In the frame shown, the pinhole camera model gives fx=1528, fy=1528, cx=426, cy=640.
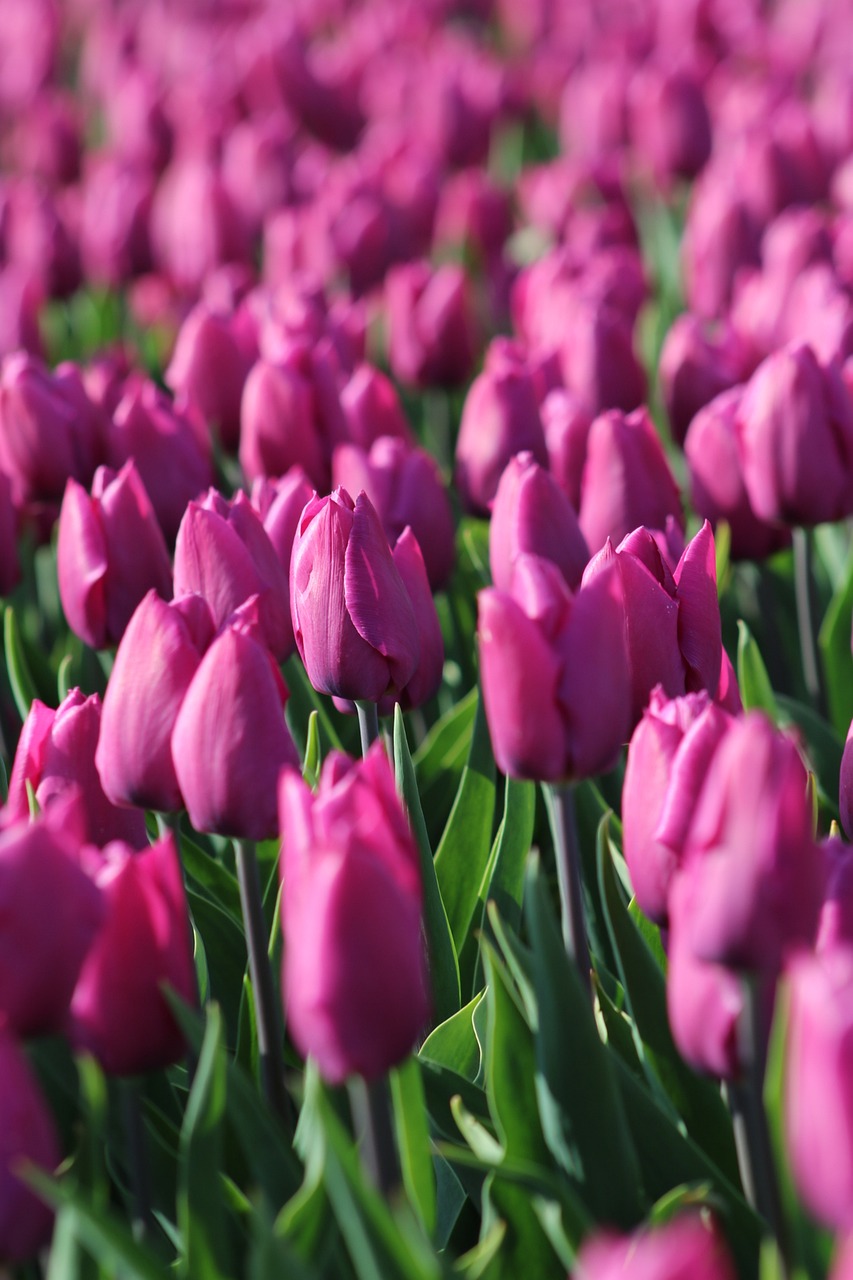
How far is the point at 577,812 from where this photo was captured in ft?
4.61

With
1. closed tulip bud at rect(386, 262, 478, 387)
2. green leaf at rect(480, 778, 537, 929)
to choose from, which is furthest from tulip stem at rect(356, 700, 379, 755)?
closed tulip bud at rect(386, 262, 478, 387)

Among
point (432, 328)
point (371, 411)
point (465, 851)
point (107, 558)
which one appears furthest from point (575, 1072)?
point (432, 328)

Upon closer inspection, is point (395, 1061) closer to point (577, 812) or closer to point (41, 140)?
point (577, 812)

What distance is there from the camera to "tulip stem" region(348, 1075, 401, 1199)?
821 mm

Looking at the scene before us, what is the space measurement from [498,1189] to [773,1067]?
0.20m

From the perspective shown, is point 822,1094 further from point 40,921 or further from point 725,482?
point 725,482

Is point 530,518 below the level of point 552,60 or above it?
above

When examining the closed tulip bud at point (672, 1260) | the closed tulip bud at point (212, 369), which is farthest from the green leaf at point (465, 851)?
the closed tulip bud at point (212, 369)

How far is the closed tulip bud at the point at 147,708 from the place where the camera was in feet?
3.40

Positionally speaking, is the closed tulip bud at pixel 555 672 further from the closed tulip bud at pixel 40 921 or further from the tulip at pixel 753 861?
the closed tulip bud at pixel 40 921

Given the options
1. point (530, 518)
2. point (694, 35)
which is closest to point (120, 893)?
point (530, 518)

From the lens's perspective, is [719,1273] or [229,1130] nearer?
[719,1273]

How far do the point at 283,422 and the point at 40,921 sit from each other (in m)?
1.04

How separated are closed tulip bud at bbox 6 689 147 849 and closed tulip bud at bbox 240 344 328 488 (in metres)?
0.70
